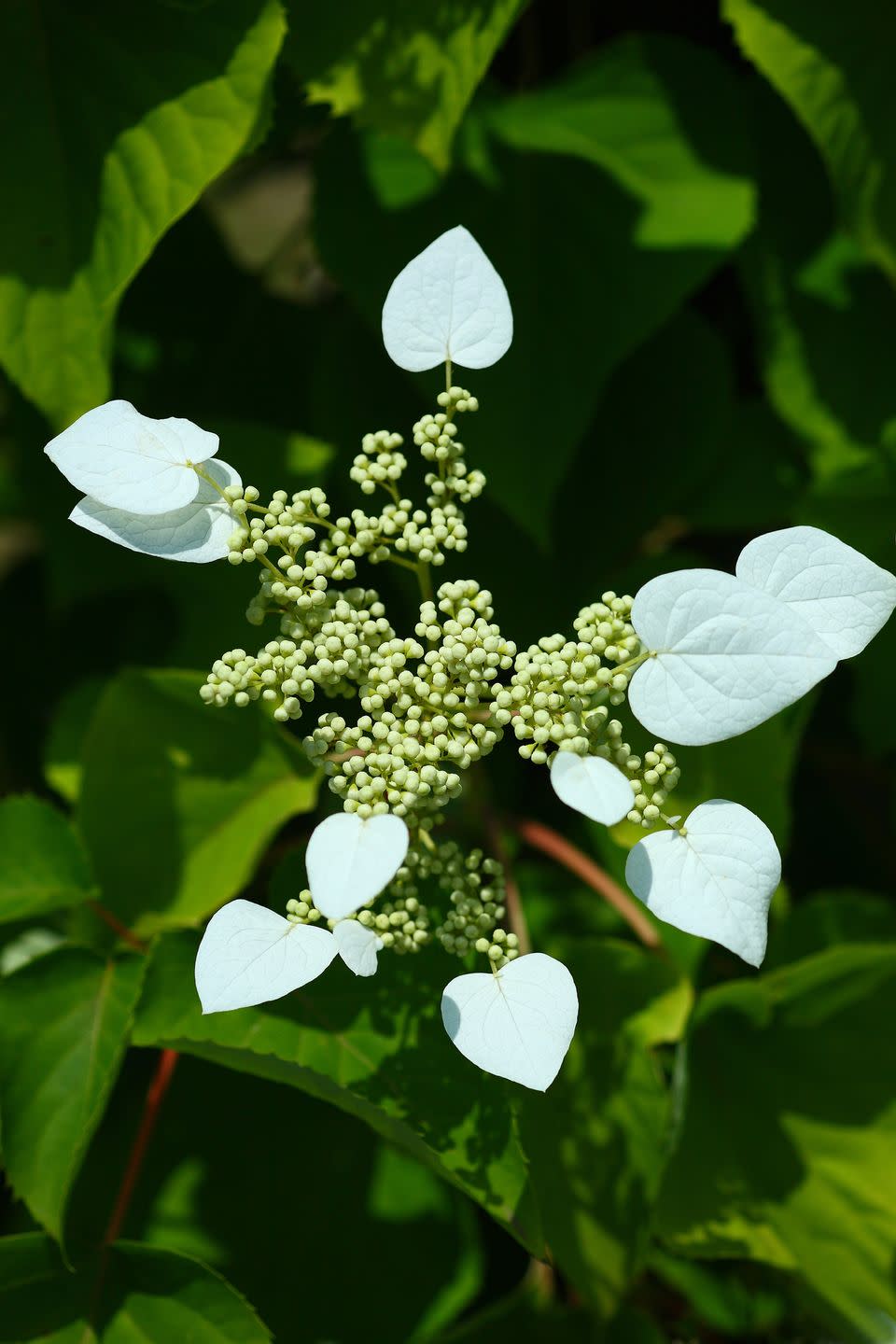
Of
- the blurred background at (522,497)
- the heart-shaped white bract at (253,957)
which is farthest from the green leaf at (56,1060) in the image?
the heart-shaped white bract at (253,957)

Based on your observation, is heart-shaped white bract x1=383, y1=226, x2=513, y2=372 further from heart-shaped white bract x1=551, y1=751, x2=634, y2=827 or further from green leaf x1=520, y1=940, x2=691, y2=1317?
green leaf x1=520, y1=940, x2=691, y2=1317

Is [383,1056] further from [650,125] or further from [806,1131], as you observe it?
[650,125]

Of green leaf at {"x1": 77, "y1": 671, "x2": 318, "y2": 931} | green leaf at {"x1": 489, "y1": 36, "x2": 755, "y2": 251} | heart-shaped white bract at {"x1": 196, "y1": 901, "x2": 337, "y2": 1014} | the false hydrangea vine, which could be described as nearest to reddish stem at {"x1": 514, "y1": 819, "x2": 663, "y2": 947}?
green leaf at {"x1": 77, "y1": 671, "x2": 318, "y2": 931}

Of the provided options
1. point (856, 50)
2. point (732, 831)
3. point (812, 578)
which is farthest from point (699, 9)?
point (732, 831)

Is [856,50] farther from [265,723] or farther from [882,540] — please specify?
[265,723]

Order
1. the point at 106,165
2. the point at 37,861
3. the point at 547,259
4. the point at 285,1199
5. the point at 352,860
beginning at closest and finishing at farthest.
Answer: the point at 352,860 → the point at 106,165 → the point at 37,861 → the point at 547,259 → the point at 285,1199

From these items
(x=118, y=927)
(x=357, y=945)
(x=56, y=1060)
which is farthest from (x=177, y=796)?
(x=357, y=945)

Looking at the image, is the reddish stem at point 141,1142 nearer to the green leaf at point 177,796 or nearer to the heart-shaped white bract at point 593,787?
the green leaf at point 177,796
